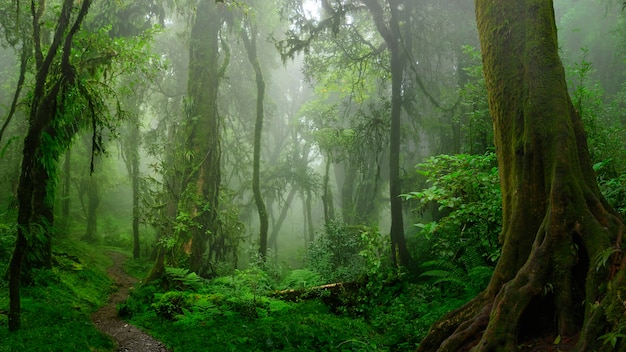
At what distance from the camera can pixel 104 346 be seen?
5.71 metres

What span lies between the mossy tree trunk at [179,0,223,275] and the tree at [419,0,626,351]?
8.62 metres

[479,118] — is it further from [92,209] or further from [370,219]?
[92,209]

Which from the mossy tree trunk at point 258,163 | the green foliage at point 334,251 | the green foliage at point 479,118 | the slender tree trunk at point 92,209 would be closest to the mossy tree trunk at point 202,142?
the mossy tree trunk at point 258,163

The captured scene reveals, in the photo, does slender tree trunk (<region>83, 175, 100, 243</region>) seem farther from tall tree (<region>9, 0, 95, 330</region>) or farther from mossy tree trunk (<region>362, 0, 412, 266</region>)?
tall tree (<region>9, 0, 95, 330</region>)

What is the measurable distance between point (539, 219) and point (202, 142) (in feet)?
33.0

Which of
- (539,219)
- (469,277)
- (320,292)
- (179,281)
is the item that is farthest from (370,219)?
(539,219)

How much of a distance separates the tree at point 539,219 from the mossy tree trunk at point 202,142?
8.62m

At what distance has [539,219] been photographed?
11.4 ft

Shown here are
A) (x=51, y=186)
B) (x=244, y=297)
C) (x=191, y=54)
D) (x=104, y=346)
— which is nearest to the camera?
(x=104, y=346)

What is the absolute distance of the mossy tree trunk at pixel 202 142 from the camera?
11219 millimetres

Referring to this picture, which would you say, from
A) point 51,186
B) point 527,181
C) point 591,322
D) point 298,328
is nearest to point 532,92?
point 527,181

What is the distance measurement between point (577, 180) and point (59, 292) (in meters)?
9.60

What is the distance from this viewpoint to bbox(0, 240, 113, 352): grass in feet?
16.8

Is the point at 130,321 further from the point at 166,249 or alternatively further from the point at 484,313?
the point at 484,313
